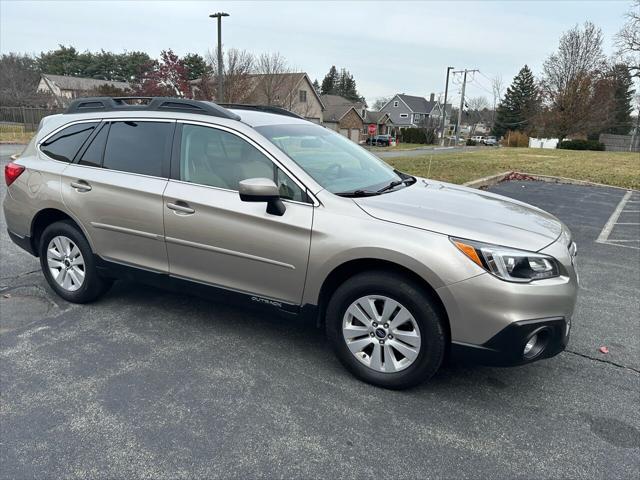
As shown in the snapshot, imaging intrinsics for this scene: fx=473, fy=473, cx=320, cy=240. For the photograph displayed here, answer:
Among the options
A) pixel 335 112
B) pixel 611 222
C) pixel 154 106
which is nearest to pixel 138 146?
pixel 154 106

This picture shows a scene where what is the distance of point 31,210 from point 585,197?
39.0 feet

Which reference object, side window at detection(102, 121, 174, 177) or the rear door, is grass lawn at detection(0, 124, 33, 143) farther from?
side window at detection(102, 121, 174, 177)

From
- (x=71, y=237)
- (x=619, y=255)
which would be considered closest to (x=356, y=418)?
(x=71, y=237)

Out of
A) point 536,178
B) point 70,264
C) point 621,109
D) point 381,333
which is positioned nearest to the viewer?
point 381,333

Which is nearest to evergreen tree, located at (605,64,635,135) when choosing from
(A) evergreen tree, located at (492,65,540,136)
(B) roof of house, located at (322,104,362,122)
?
(A) evergreen tree, located at (492,65,540,136)

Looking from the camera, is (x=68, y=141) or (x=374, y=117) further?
(x=374, y=117)

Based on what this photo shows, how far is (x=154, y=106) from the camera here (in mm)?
3914

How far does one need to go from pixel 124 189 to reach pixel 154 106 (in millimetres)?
740

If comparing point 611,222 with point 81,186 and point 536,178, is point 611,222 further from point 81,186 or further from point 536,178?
point 81,186

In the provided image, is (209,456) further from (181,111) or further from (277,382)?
(181,111)

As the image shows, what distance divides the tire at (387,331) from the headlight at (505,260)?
37cm

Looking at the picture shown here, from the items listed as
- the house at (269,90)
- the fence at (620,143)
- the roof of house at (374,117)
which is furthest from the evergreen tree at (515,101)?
the house at (269,90)

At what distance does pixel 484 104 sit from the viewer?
4119 inches

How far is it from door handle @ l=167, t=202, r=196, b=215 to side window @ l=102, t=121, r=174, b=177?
0.33m
